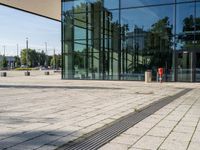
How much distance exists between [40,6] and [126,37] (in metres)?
8.53

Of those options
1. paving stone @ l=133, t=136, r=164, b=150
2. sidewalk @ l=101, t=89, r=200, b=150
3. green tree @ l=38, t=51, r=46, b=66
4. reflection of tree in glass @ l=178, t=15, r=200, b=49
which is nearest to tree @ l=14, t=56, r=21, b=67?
green tree @ l=38, t=51, r=46, b=66

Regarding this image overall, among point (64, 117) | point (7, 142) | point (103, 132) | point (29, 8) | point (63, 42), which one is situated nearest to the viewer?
point (7, 142)

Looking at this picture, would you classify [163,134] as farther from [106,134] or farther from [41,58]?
[41,58]

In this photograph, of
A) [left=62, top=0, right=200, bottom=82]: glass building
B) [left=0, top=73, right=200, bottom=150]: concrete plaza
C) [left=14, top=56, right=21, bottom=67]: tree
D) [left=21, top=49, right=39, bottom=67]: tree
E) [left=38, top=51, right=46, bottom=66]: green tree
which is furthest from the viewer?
[left=38, top=51, right=46, bottom=66]: green tree

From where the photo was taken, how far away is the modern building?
2898cm

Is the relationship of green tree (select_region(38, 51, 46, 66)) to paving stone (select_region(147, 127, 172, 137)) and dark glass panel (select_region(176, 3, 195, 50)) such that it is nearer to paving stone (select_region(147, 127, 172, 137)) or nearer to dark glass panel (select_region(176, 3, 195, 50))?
dark glass panel (select_region(176, 3, 195, 50))

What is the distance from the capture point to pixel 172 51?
2931 cm

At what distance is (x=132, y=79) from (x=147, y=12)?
5968mm

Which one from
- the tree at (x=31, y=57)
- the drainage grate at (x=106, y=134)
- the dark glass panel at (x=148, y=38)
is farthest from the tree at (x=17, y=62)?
the drainage grate at (x=106, y=134)

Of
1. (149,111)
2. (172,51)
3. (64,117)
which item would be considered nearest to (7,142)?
(64,117)

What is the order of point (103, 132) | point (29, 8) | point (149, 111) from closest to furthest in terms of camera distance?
point (103, 132)
point (149, 111)
point (29, 8)

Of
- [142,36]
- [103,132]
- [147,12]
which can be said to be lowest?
[103,132]

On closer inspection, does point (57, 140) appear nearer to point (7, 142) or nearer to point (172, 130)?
point (7, 142)

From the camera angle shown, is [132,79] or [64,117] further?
[132,79]
